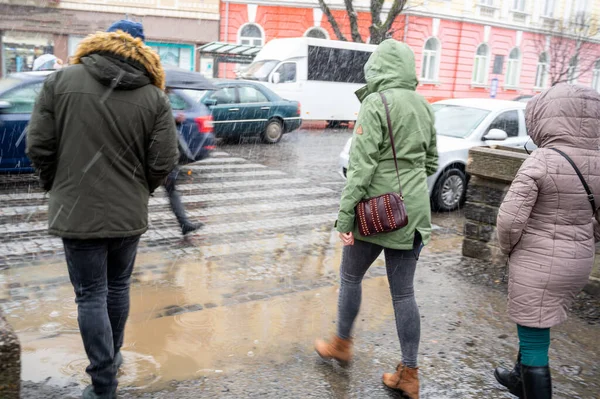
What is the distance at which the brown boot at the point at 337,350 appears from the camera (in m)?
3.72

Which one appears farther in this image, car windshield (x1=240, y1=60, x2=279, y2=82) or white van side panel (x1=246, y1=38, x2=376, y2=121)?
white van side panel (x1=246, y1=38, x2=376, y2=121)

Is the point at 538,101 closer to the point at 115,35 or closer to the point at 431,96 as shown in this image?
the point at 115,35

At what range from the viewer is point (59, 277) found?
5164mm

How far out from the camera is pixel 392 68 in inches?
130

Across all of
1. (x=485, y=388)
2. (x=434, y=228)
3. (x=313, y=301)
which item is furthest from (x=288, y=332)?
(x=434, y=228)

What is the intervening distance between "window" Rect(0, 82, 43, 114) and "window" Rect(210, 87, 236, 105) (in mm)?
5455

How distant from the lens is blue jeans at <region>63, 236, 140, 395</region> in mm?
2873

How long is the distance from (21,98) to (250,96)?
6721mm

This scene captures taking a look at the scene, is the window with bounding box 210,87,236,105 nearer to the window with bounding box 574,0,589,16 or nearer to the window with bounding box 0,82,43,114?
the window with bounding box 0,82,43,114

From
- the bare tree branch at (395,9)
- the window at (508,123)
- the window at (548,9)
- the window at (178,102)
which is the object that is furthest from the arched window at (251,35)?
the window at (508,123)

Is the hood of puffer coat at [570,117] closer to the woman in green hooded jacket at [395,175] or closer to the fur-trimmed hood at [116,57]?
the woman in green hooded jacket at [395,175]

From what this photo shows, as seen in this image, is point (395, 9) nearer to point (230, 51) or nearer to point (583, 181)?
point (230, 51)

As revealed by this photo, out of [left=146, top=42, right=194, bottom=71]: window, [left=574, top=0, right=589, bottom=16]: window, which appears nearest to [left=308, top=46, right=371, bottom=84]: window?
[left=146, top=42, right=194, bottom=71]: window

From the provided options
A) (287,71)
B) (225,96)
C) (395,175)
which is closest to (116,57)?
(395,175)
